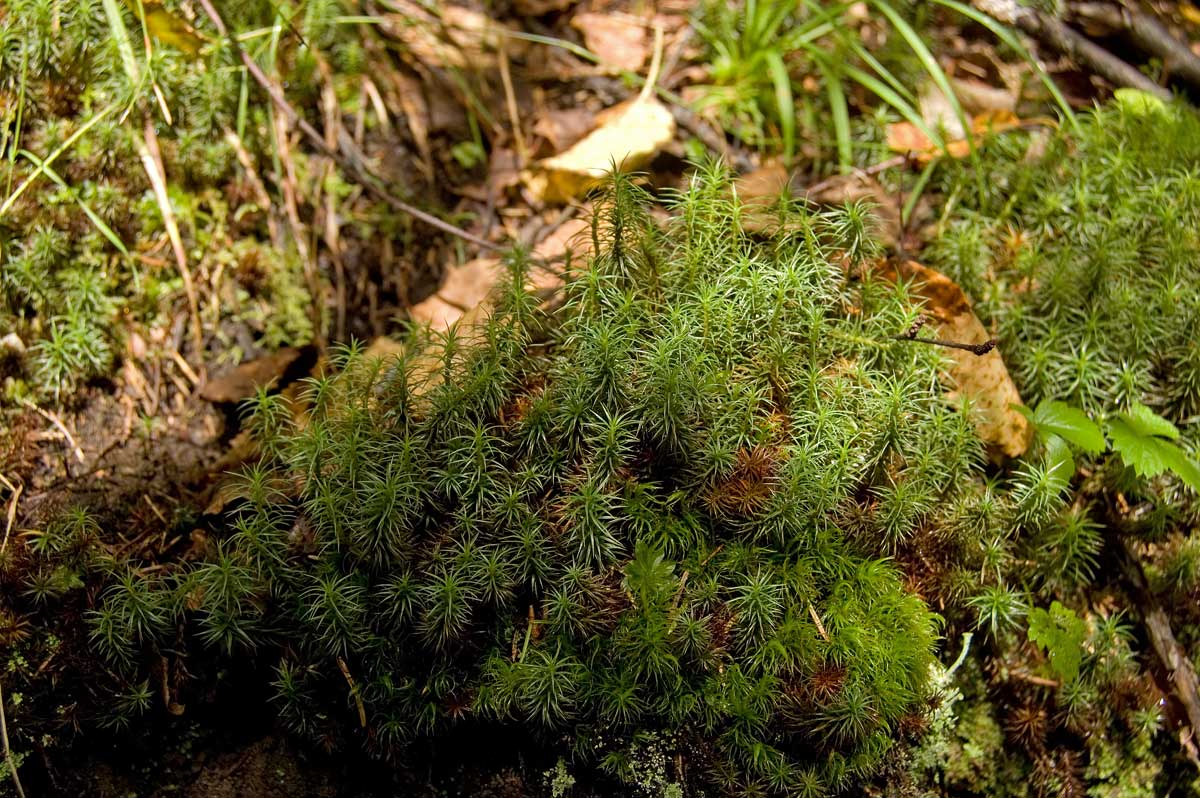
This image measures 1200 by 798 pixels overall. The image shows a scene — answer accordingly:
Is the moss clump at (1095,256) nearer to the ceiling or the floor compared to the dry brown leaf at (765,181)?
nearer to the floor

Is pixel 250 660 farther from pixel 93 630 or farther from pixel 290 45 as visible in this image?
pixel 290 45

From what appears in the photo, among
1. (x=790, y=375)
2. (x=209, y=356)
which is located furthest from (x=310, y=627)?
(x=790, y=375)

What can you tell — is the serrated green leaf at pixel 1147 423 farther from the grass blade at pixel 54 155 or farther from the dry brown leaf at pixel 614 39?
the grass blade at pixel 54 155

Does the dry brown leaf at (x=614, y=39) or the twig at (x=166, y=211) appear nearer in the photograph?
the twig at (x=166, y=211)

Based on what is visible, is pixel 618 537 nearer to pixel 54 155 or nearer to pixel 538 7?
pixel 54 155

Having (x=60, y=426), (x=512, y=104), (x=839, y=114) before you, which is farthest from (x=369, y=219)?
(x=839, y=114)

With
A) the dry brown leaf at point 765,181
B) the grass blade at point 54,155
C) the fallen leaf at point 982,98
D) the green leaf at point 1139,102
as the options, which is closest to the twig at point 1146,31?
the green leaf at point 1139,102
